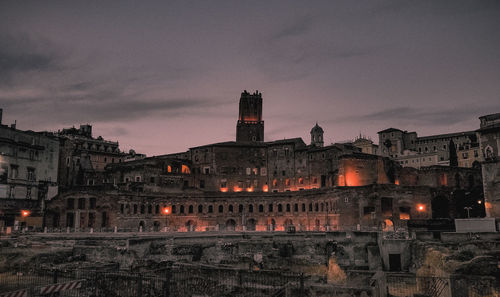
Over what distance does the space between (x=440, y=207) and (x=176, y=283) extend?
2339 inches

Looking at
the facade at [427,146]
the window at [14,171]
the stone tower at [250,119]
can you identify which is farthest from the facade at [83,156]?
the facade at [427,146]

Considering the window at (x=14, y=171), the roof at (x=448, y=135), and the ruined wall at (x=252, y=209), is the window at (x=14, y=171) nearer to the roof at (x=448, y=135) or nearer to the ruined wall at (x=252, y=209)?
the ruined wall at (x=252, y=209)

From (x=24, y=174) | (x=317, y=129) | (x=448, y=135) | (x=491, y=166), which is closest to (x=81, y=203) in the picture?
(x=24, y=174)

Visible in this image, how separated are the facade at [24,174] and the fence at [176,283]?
38.6m

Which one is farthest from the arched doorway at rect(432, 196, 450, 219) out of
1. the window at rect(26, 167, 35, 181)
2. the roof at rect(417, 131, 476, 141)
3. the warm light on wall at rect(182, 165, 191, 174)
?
the window at rect(26, 167, 35, 181)

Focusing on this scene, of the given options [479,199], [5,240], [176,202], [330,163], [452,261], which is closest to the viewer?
[452,261]

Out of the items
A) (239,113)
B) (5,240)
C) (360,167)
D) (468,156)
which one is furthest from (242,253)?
(468,156)

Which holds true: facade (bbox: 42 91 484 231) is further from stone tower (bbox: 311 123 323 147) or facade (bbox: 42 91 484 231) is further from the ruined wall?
stone tower (bbox: 311 123 323 147)

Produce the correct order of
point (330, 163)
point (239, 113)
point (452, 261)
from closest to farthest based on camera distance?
point (452, 261), point (330, 163), point (239, 113)

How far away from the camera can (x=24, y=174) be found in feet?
208

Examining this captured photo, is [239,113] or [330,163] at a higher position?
[239,113]

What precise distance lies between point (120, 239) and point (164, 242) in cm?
478

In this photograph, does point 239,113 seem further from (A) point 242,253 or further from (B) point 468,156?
(A) point 242,253

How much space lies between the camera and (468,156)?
309 ft
